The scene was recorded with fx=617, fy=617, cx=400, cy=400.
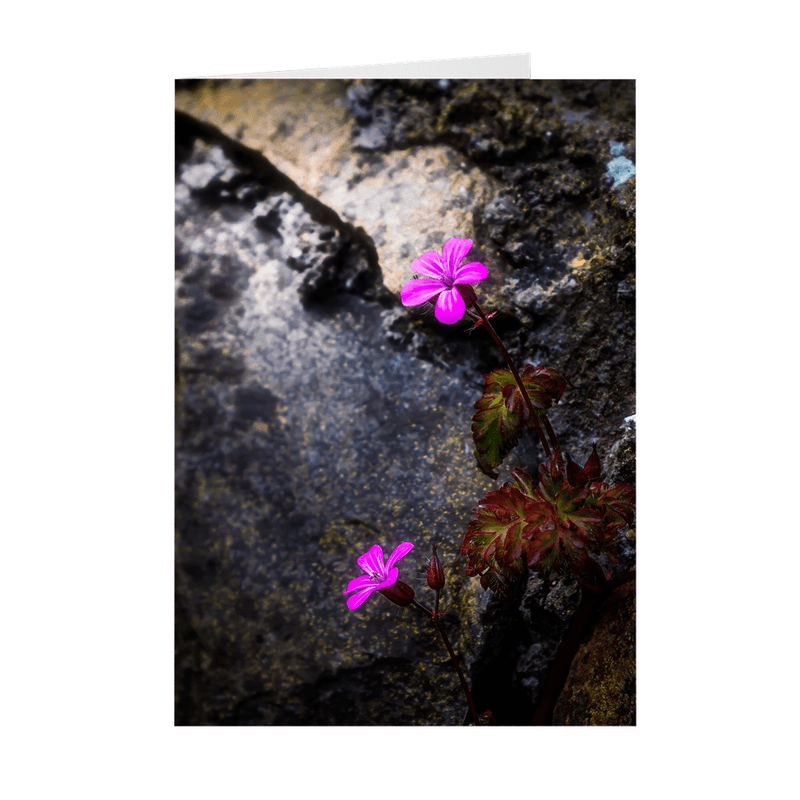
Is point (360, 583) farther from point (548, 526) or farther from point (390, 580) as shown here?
point (548, 526)

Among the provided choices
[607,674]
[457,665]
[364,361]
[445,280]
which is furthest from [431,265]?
[607,674]

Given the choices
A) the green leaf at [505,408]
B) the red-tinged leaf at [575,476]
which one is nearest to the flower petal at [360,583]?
the green leaf at [505,408]

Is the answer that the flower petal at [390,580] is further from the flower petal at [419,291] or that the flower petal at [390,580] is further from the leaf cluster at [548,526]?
the flower petal at [419,291]

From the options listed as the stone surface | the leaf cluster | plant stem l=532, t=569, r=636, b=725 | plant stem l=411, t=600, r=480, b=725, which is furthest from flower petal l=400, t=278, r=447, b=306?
plant stem l=532, t=569, r=636, b=725

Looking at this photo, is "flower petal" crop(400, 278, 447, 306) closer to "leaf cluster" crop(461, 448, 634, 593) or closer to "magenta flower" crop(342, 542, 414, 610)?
"leaf cluster" crop(461, 448, 634, 593)

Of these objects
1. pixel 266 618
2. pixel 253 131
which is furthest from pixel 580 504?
pixel 253 131

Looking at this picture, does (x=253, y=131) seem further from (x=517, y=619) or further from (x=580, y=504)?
(x=517, y=619)

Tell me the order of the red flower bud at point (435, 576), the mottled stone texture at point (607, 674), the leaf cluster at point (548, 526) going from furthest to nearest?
the mottled stone texture at point (607, 674), the red flower bud at point (435, 576), the leaf cluster at point (548, 526)

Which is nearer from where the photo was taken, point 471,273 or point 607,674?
A: point 471,273
